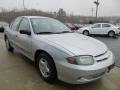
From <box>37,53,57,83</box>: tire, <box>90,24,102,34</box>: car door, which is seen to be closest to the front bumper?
<box>37,53,57,83</box>: tire

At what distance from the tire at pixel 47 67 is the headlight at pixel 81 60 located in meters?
0.50

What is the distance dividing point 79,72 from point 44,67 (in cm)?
102

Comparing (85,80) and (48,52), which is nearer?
(85,80)

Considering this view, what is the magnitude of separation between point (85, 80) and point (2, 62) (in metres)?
3.11

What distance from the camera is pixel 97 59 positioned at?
325 cm

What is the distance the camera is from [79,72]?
3035mm

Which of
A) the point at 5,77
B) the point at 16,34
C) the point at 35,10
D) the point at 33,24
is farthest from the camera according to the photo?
A: the point at 35,10

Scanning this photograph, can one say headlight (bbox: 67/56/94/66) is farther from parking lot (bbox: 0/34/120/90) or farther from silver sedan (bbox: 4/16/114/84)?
parking lot (bbox: 0/34/120/90)

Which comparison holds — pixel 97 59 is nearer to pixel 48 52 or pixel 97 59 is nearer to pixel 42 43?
pixel 48 52

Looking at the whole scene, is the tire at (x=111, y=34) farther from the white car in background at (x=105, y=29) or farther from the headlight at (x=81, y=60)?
the headlight at (x=81, y=60)

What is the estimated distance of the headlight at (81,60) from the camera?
3109 mm

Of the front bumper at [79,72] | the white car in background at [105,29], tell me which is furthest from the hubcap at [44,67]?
the white car in background at [105,29]

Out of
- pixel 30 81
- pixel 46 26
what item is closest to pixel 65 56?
pixel 30 81

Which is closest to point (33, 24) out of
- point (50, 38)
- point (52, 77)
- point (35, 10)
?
point (50, 38)
